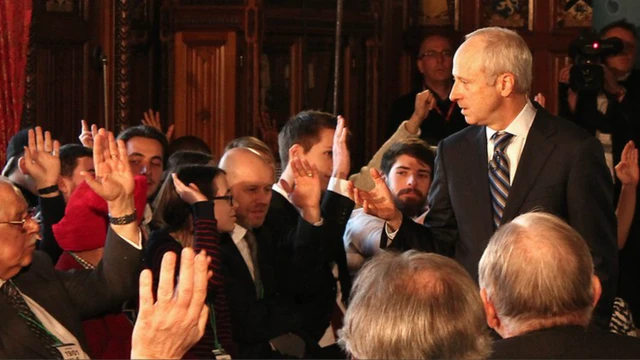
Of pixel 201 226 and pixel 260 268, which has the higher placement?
pixel 201 226

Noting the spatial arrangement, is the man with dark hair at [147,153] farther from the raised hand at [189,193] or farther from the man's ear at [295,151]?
the raised hand at [189,193]

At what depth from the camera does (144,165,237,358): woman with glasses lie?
131 inches

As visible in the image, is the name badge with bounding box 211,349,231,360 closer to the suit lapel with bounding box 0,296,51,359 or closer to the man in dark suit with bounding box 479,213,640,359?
the suit lapel with bounding box 0,296,51,359

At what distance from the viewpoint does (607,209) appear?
10.3ft

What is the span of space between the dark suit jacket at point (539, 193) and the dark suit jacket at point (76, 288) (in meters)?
0.75

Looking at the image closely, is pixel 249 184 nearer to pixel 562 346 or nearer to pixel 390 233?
pixel 390 233

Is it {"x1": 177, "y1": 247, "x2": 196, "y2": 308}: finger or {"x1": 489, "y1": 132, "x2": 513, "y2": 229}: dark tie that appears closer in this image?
{"x1": 177, "y1": 247, "x2": 196, "y2": 308}: finger

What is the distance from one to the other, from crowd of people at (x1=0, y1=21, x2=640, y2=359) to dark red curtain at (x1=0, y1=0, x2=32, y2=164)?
2.48 feet

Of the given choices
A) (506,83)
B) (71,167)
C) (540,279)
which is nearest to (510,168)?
(506,83)

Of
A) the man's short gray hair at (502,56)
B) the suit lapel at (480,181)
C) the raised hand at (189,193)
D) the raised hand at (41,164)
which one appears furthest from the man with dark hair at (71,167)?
the man's short gray hair at (502,56)

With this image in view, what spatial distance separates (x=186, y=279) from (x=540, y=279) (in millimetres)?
737

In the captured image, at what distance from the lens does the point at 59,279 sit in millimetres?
3123

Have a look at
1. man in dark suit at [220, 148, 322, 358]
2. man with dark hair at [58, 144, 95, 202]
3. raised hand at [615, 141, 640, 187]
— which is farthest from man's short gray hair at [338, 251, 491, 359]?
raised hand at [615, 141, 640, 187]

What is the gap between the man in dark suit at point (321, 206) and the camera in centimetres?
375
